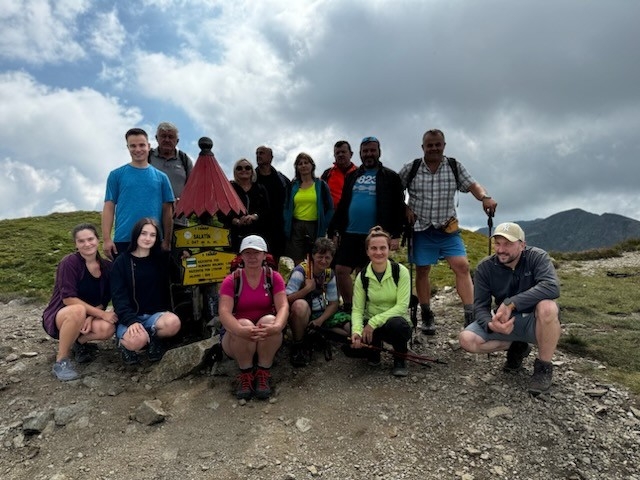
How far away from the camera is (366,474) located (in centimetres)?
493

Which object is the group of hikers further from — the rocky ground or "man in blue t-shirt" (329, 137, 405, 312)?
the rocky ground

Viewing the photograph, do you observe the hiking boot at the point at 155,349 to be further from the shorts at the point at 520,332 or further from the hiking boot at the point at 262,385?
the shorts at the point at 520,332

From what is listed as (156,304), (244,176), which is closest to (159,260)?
(156,304)

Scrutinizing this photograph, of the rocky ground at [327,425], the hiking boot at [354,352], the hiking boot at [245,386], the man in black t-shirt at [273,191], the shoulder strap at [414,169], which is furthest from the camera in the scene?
the man in black t-shirt at [273,191]

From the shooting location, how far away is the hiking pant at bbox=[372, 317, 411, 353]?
668 centimetres

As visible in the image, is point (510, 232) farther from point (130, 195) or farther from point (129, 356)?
point (129, 356)

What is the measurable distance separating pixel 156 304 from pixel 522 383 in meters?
5.98

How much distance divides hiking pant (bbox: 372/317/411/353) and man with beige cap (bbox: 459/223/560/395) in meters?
0.85

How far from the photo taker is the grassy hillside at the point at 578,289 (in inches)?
304

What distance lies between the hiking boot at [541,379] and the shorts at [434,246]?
2380 millimetres

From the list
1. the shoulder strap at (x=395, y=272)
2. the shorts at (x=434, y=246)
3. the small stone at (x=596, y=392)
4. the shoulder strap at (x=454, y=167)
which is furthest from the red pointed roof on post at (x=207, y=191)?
the small stone at (x=596, y=392)

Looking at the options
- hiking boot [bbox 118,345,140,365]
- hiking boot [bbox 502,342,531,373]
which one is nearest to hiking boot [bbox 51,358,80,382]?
hiking boot [bbox 118,345,140,365]

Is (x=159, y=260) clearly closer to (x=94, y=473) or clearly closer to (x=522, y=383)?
(x=94, y=473)

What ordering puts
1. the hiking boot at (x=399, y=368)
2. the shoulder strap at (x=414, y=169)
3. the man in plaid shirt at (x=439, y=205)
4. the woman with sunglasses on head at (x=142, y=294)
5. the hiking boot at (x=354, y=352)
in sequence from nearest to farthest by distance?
the hiking boot at (x=399, y=368) < the woman with sunglasses on head at (x=142, y=294) < the hiking boot at (x=354, y=352) < the man in plaid shirt at (x=439, y=205) < the shoulder strap at (x=414, y=169)
